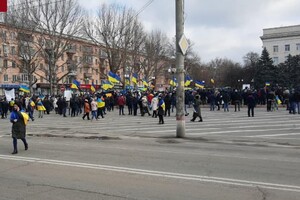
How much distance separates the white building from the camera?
104m

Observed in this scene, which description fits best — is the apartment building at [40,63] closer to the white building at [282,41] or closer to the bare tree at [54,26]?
the bare tree at [54,26]

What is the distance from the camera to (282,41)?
107 metres

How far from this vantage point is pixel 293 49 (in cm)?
10500

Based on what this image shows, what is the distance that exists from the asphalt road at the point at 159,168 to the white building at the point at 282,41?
96883 mm

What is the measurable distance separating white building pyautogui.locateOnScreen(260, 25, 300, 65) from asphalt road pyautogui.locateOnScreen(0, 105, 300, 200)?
96.9m

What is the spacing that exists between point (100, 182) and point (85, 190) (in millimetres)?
654

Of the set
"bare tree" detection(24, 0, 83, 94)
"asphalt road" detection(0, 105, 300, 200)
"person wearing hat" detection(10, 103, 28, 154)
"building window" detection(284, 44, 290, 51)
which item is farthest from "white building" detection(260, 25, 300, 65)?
"person wearing hat" detection(10, 103, 28, 154)

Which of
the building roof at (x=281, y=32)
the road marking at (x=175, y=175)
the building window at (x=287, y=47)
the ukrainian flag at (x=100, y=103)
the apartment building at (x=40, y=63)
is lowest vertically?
the road marking at (x=175, y=175)

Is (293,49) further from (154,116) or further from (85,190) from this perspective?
(85,190)

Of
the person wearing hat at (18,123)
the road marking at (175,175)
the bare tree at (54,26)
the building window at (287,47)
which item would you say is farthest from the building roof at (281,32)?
the road marking at (175,175)

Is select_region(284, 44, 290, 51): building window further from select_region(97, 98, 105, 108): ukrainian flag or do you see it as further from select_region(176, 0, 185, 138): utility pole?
select_region(176, 0, 185, 138): utility pole

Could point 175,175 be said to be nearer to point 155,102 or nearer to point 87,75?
point 155,102

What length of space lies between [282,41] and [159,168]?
10627 cm

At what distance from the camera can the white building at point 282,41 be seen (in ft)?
343
